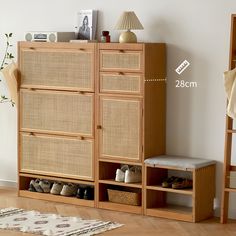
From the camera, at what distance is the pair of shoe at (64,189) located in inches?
264

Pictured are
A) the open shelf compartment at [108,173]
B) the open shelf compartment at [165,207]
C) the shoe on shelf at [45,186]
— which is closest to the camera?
the open shelf compartment at [165,207]

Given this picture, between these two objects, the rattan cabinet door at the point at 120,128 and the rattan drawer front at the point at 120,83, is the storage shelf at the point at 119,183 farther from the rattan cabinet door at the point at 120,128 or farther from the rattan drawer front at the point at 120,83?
the rattan drawer front at the point at 120,83

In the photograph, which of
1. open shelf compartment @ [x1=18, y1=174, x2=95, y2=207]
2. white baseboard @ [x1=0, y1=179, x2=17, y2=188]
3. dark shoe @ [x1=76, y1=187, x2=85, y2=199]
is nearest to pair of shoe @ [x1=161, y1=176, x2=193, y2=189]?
open shelf compartment @ [x1=18, y1=174, x2=95, y2=207]

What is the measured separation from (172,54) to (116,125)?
78 centimetres

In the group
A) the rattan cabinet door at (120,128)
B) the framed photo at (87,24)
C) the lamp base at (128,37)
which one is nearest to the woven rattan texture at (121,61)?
the lamp base at (128,37)

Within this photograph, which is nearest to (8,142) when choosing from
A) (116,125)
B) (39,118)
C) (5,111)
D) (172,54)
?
(5,111)

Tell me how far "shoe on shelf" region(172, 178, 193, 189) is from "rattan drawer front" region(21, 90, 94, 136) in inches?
34.8

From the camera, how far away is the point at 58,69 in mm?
6566

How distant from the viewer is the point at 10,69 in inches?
270

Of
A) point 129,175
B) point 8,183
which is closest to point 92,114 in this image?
point 129,175

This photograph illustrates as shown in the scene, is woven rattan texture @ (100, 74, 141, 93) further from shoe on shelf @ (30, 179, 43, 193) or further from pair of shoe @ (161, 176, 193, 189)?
shoe on shelf @ (30, 179, 43, 193)

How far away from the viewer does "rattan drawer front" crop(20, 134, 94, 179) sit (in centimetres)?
654

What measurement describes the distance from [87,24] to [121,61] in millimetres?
688

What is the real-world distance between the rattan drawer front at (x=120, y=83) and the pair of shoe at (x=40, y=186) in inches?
44.2
